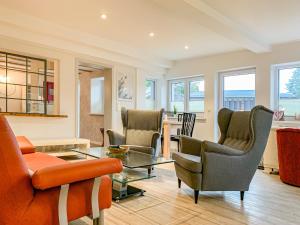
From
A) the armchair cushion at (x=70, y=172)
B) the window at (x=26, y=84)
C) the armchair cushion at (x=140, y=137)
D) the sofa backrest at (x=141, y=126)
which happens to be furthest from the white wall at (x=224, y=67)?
the armchair cushion at (x=70, y=172)

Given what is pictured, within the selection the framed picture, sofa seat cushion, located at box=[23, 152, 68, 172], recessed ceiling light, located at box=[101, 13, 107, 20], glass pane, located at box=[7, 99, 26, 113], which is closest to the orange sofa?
sofa seat cushion, located at box=[23, 152, 68, 172]

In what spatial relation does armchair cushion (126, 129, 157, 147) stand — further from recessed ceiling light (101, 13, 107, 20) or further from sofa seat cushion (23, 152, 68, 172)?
recessed ceiling light (101, 13, 107, 20)

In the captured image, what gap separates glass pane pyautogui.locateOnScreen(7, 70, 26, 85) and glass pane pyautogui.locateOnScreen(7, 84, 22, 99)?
8cm

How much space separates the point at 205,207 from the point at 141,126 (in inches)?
78.1

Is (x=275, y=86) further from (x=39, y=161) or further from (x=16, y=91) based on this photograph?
(x=16, y=91)

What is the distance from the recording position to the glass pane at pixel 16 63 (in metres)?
4.24

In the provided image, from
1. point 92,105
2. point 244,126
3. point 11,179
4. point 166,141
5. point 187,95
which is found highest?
point 187,95

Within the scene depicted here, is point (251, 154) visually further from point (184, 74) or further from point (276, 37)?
point (184, 74)

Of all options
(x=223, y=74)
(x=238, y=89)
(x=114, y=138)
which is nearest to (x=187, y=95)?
(x=223, y=74)

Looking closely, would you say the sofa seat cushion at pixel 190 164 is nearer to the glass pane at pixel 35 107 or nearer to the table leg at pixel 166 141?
the table leg at pixel 166 141

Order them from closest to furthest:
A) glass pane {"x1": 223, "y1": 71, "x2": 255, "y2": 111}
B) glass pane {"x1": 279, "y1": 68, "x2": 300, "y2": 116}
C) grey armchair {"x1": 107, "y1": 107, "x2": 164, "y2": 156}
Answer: grey armchair {"x1": 107, "y1": 107, "x2": 164, "y2": 156} < glass pane {"x1": 279, "y1": 68, "x2": 300, "y2": 116} < glass pane {"x1": 223, "y1": 71, "x2": 255, "y2": 111}

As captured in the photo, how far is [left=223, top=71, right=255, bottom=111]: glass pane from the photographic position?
5.45 m

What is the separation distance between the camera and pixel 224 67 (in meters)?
5.71

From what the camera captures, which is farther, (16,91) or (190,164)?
(16,91)
